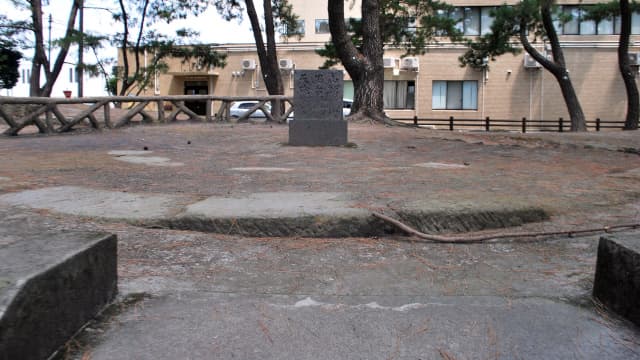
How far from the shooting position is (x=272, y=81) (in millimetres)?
24312

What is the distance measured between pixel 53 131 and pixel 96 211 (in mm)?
11384

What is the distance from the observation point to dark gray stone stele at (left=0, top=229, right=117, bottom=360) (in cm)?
219

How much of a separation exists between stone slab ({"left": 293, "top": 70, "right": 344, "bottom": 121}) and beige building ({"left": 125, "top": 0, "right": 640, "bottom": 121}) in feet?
80.8

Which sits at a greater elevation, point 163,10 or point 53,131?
point 163,10

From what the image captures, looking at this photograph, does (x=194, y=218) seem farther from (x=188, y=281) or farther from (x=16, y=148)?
(x=16, y=148)

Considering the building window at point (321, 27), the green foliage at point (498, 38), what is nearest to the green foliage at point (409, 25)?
the green foliage at point (498, 38)

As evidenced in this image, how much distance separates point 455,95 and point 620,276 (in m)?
35.9

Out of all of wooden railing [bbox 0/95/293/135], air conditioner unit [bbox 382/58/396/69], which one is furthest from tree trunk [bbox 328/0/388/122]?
air conditioner unit [bbox 382/58/396/69]

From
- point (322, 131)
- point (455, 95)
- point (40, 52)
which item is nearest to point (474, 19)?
point (455, 95)

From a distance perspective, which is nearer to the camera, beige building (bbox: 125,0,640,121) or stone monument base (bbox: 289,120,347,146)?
stone monument base (bbox: 289,120,347,146)

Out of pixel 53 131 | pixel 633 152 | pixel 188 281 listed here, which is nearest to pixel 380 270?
pixel 188 281

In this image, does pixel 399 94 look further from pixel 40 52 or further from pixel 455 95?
pixel 40 52

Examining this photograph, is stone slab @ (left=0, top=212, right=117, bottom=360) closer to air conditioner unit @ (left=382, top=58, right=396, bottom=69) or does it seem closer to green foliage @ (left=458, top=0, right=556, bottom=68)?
green foliage @ (left=458, top=0, right=556, bottom=68)

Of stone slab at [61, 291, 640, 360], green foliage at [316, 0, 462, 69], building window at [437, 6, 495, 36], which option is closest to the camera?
stone slab at [61, 291, 640, 360]
